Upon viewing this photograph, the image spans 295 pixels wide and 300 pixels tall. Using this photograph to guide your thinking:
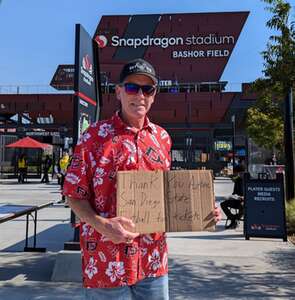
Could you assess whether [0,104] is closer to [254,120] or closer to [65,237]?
[254,120]

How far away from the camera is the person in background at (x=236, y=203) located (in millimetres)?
10250

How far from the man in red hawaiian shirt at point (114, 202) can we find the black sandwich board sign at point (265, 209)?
20.8 ft

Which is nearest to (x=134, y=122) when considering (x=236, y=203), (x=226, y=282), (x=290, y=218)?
(x=226, y=282)

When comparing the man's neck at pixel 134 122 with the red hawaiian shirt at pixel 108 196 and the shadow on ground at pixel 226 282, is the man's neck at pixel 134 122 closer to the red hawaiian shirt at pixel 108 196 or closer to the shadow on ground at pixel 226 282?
the red hawaiian shirt at pixel 108 196

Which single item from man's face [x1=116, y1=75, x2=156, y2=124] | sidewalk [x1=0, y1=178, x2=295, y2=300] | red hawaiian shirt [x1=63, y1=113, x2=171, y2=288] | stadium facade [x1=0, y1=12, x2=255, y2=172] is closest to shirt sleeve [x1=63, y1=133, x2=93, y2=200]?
red hawaiian shirt [x1=63, y1=113, x2=171, y2=288]

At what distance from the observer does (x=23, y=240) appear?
866 centimetres

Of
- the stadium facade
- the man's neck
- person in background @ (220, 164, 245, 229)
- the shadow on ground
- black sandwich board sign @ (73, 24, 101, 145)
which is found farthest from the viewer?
the stadium facade

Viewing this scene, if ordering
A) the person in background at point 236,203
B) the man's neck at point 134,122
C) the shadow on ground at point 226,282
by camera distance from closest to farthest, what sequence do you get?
the man's neck at point 134,122 < the shadow on ground at point 226,282 < the person in background at point 236,203

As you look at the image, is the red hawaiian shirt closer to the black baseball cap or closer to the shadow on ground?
the black baseball cap

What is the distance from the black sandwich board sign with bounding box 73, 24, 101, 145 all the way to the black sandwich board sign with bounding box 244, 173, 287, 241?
3358 millimetres

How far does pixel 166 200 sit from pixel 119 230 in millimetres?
348

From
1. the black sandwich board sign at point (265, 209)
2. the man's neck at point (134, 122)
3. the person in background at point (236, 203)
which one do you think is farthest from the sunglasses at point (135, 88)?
the person in background at point (236, 203)

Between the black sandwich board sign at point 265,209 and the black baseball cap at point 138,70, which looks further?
the black sandwich board sign at point 265,209

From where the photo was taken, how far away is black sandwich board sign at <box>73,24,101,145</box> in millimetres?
6055
